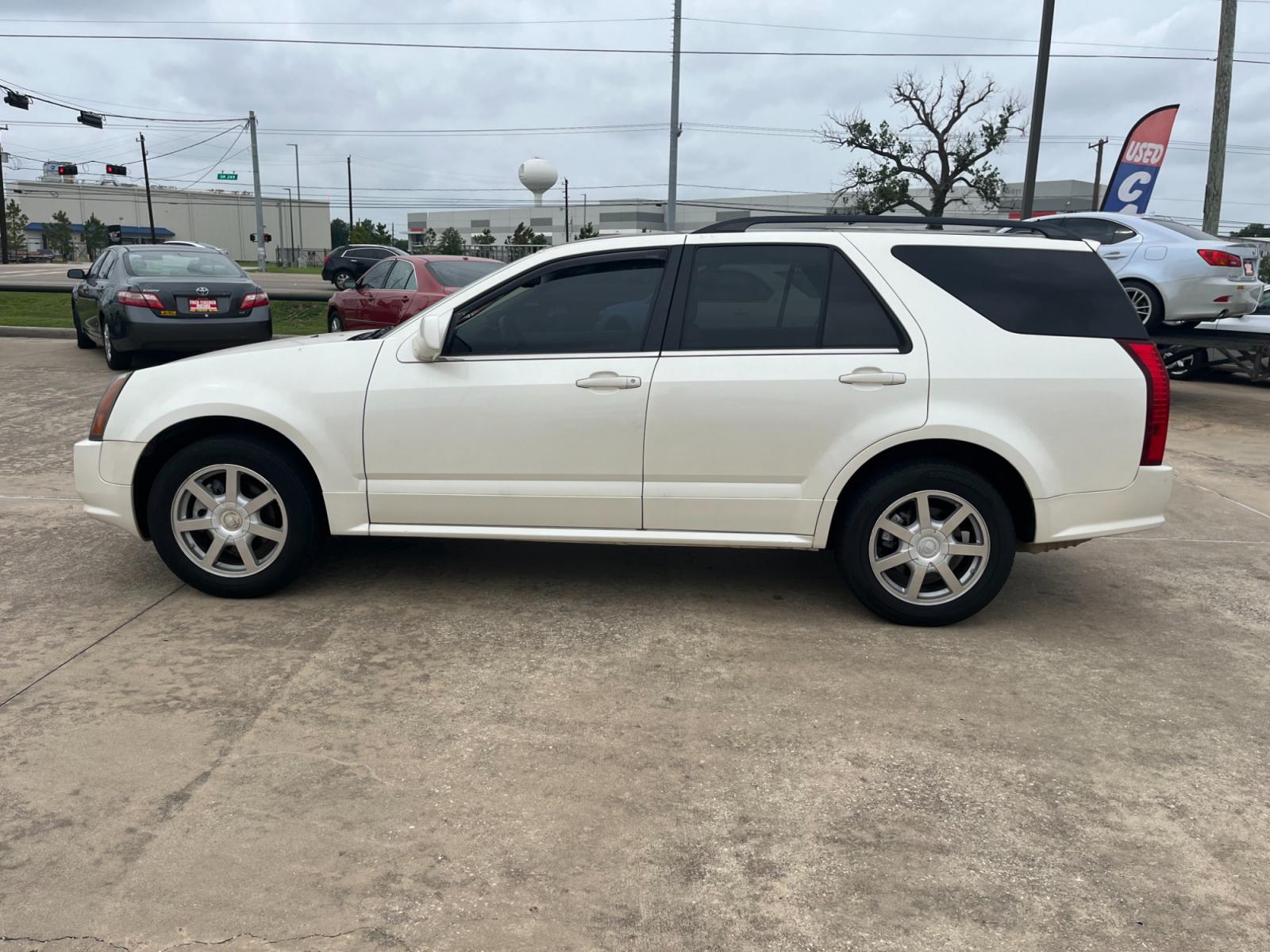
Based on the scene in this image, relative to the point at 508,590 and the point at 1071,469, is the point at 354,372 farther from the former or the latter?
the point at 1071,469

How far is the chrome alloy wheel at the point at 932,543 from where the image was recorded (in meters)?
4.46

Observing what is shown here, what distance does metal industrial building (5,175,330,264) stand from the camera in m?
102

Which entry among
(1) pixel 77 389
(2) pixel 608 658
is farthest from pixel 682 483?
(1) pixel 77 389

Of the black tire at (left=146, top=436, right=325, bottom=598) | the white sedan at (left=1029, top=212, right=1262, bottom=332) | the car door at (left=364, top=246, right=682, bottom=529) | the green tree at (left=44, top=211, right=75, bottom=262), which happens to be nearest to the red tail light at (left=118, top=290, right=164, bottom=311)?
the black tire at (left=146, top=436, right=325, bottom=598)

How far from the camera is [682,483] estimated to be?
14.8 feet

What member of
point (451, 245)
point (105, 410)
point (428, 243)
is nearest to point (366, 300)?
point (105, 410)

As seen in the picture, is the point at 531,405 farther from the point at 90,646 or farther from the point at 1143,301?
the point at 1143,301

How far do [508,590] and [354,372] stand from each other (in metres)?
1.30

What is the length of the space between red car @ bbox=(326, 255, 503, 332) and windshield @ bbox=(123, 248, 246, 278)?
1.44 m

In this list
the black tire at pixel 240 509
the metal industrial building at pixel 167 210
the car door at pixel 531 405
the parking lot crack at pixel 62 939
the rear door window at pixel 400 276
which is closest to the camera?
the parking lot crack at pixel 62 939

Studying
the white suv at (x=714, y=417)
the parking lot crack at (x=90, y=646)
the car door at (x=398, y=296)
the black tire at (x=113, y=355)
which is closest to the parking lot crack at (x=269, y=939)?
the parking lot crack at (x=90, y=646)

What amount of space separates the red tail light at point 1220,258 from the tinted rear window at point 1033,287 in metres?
7.45

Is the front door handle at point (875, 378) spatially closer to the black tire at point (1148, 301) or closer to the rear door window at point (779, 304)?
the rear door window at point (779, 304)

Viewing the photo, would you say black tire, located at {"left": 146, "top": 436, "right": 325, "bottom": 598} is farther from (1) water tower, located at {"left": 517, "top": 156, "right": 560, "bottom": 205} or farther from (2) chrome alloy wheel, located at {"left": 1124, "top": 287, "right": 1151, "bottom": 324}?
(1) water tower, located at {"left": 517, "top": 156, "right": 560, "bottom": 205}
